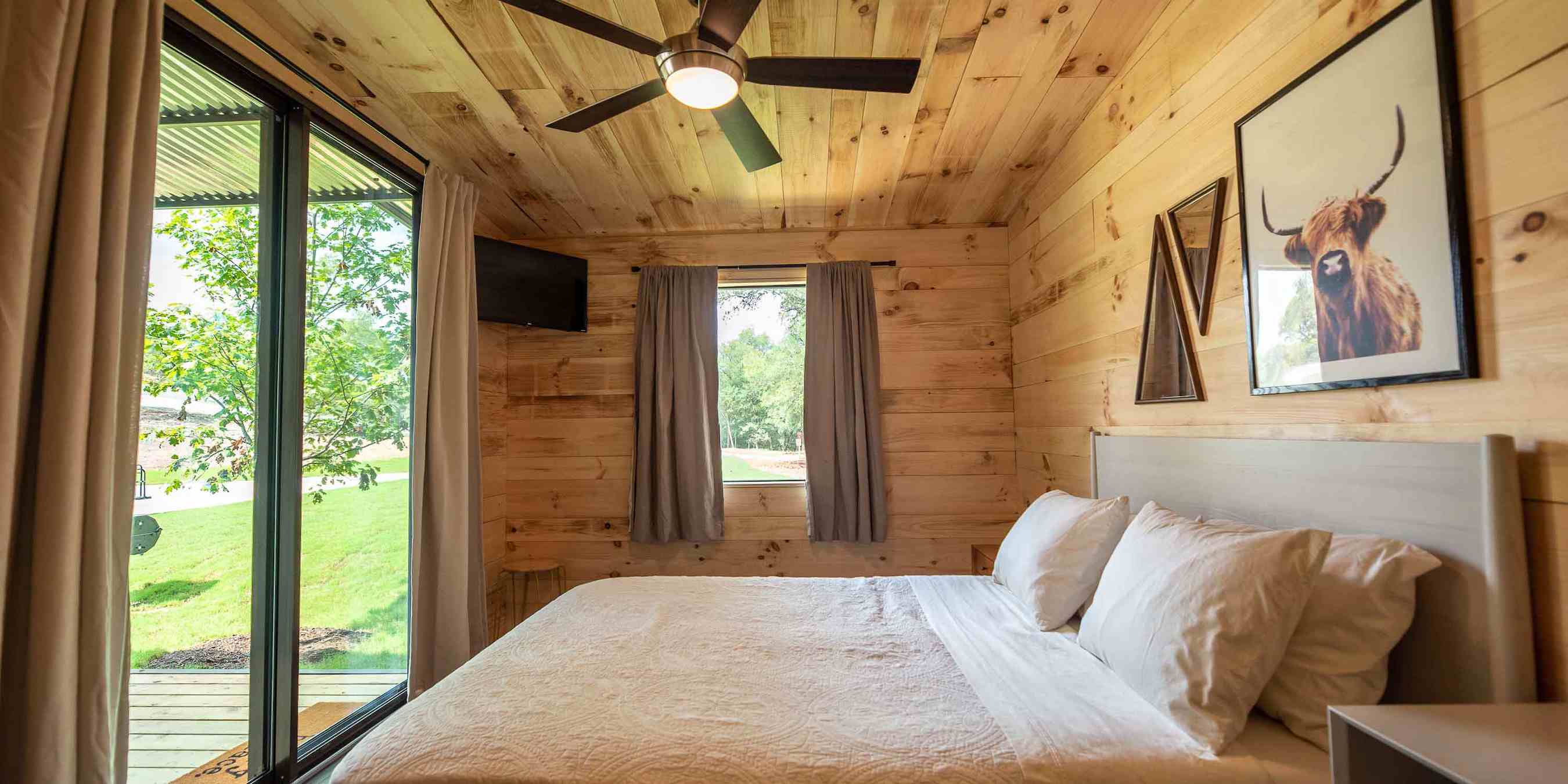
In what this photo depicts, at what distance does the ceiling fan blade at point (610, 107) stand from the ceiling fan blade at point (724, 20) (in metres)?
0.22

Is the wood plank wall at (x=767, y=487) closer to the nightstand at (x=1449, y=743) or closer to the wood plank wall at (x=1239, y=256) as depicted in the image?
the wood plank wall at (x=1239, y=256)

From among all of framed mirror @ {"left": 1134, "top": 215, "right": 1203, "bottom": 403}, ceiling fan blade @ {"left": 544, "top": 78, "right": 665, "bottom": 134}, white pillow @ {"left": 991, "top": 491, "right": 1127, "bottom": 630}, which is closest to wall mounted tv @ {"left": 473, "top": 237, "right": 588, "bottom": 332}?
ceiling fan blade @ {"left": 544, "top": 78, "right": 665, "bottom": 134}

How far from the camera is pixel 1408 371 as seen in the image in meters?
1.22

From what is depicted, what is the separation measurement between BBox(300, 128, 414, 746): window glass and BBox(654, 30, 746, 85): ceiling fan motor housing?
1419mm

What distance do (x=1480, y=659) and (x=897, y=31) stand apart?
6.26ft

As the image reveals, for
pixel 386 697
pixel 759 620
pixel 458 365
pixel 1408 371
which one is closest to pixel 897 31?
pixel 1408 371

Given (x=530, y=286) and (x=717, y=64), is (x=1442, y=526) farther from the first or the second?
(x=530, y=286)

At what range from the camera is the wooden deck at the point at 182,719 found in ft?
5.26

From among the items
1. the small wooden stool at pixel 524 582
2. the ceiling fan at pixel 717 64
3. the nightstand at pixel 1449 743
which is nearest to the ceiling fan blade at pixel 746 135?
the ceiling fan at pixel 717 64

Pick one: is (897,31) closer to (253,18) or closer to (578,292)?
(253,18)

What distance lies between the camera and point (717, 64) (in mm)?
1543

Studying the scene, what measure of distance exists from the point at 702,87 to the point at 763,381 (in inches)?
86.4

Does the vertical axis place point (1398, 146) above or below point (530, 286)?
below

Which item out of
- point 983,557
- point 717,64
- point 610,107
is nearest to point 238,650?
point 610,107
